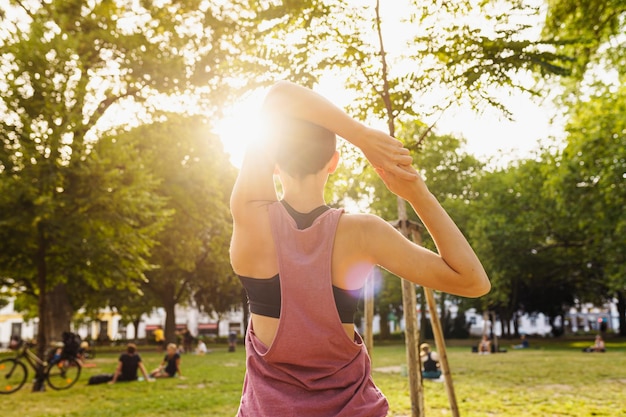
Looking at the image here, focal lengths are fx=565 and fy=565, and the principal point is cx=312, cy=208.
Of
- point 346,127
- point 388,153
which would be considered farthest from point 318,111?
point 388,153

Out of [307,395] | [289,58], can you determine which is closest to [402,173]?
[307,395]

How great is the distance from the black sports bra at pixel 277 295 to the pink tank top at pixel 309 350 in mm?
34

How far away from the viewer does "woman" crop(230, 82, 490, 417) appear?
5.12 ft

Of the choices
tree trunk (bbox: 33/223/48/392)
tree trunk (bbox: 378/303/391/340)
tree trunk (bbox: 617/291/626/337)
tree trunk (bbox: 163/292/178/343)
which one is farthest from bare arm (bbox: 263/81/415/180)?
tree trunk (bbox: 617/291/626/337)

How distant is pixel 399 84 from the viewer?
645cm

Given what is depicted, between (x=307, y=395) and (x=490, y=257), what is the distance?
3925 cm

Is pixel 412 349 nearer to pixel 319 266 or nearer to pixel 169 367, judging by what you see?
pixel 319 266

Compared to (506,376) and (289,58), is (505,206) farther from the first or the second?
(289,58)

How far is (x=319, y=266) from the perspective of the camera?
1562 mm

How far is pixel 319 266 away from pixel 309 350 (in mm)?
236

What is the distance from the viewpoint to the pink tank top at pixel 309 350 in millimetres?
1555

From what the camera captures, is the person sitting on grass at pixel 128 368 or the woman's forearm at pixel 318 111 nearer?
the woman's forearm at pixel 318 111

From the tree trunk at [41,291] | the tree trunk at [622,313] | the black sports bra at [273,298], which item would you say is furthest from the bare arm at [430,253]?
the tree trunk at [622,313]

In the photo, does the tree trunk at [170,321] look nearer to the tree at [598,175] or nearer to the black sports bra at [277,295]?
the tree at [598,175]
